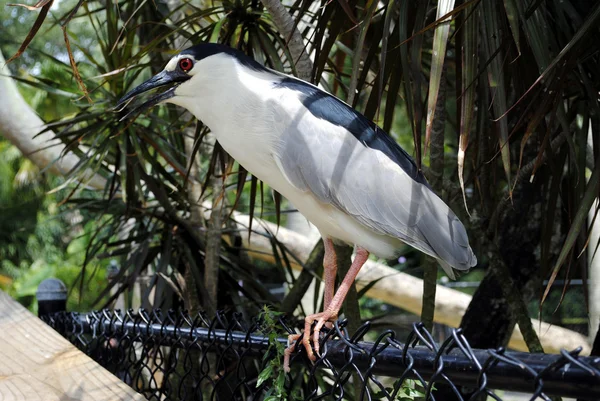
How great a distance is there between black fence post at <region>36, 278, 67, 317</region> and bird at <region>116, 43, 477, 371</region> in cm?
91

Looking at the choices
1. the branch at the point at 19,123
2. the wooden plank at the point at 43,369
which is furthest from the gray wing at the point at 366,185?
the branch at the point at 19,123

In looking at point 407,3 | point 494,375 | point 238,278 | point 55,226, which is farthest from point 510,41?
point 55,226

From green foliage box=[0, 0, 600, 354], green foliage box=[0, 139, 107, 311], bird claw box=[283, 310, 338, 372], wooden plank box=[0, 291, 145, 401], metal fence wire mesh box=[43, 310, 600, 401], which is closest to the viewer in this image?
metal fence wire mesh box=[43, 310, 600, 401]

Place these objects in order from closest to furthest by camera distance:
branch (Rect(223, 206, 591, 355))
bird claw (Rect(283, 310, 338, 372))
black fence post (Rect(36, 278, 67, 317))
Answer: bird claw (Rect(283, 310, 338, 372)) → black fence post (Rect(36, 278, 67, 317)) → branch (Rect(223, 206, 591, 355))

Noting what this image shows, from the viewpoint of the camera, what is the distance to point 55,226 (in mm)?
17250

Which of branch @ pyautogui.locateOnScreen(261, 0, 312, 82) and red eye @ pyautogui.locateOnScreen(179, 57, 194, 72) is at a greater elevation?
branch @ pyautogui.locateOnScreen(261, 0, 312, 82)

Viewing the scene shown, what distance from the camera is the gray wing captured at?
179cm

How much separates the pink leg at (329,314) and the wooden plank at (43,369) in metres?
0.34

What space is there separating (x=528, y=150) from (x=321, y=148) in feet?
5.23

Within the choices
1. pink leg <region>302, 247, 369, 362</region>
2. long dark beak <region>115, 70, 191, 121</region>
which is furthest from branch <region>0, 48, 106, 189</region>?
pink leg <region>302, 247, 369, 362</region>

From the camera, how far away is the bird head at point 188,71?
1.83 metres

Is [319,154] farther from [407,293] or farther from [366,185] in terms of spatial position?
[407,293]

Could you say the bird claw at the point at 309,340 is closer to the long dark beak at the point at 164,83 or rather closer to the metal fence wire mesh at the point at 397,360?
the metal fence wire mesh at the point at 397,360

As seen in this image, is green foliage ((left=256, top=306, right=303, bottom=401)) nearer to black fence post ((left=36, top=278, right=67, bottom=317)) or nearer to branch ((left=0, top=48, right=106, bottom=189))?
black fence post ((left=36, top=278, right=67, bottom=317))
